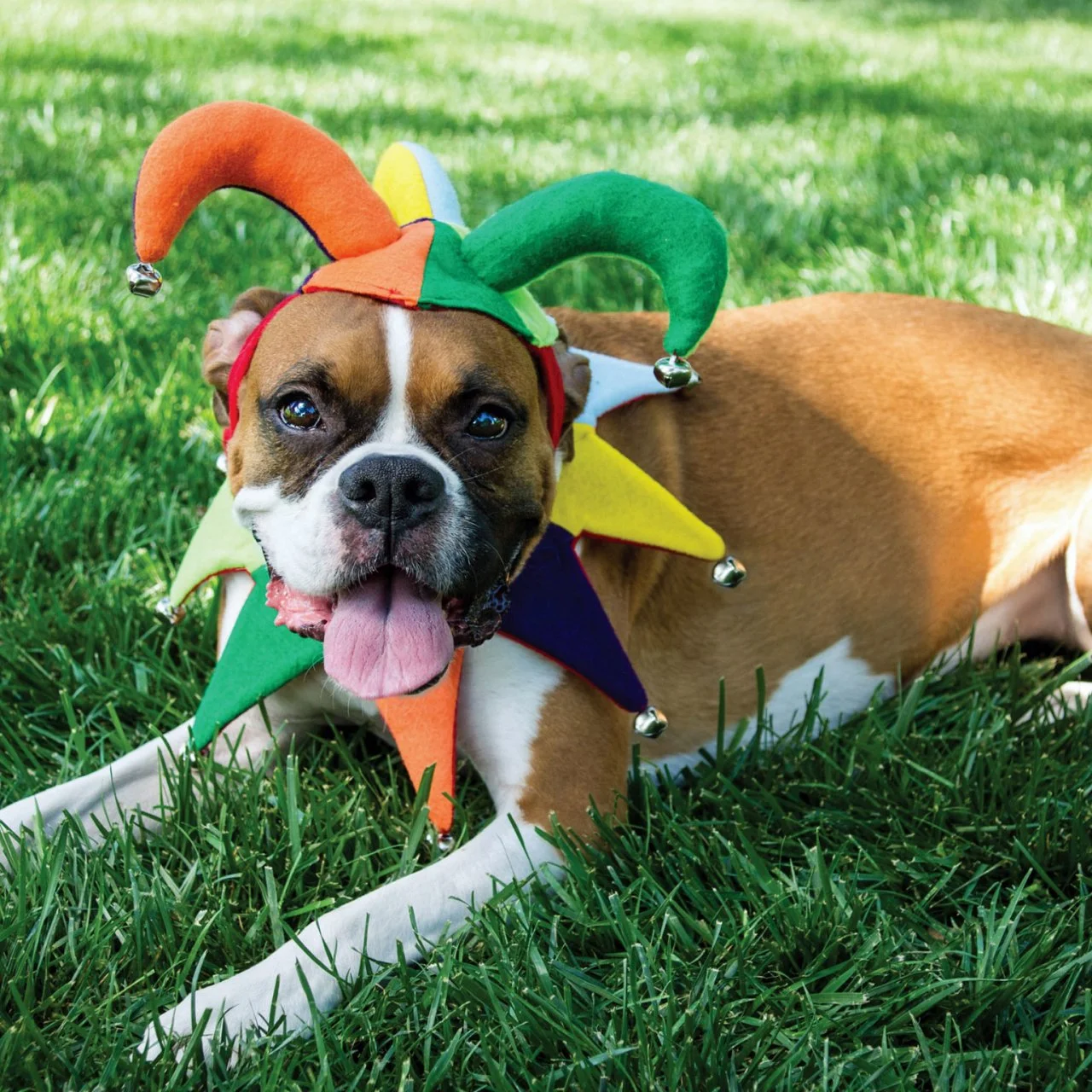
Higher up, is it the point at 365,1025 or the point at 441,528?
the point at 441,528

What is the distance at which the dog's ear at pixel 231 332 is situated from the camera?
2.68 m

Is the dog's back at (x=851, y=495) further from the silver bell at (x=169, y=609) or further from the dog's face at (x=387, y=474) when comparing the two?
the silver bell at (x=169, y=609)

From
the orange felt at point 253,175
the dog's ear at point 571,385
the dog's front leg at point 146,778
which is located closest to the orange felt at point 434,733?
the dog's front leg at point 146,778

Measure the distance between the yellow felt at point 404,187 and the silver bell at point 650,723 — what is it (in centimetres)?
118

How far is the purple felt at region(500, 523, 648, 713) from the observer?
2688 mm

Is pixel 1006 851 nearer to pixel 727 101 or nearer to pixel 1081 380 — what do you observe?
pixel 1081 380

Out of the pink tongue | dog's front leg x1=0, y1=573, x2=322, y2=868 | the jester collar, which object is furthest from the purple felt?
dog's front leg x1=0, y1=573, x2=322, y2=868

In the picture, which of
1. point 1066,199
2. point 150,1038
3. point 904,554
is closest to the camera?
point 150,1038

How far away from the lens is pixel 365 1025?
223 centimetres

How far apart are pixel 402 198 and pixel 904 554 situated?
1607 mm

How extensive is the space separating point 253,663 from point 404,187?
1039mm

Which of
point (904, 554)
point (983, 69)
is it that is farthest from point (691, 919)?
point (983, 69)

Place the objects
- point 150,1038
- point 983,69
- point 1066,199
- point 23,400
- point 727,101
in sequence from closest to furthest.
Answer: point 150,1038 → point 23,400 → point 1066,199 → point 727,101 → point 983,69

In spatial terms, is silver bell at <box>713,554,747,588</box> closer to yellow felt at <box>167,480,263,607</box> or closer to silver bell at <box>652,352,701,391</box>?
silver bell at <box>652,352,701,391</box>
